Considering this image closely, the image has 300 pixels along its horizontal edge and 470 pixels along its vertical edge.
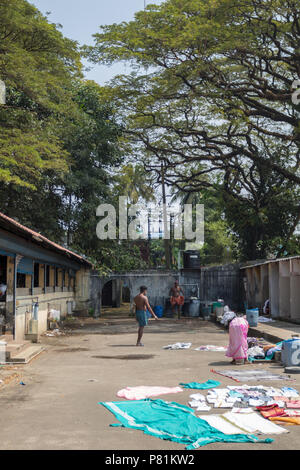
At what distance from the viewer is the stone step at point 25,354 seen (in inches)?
491

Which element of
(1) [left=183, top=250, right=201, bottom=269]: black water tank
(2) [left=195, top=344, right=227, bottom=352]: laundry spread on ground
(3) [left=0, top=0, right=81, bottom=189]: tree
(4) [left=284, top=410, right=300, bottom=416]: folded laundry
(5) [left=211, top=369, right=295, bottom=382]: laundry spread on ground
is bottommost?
(2) [left=195, top=344, right=227, bottom=352]: laundry spread on ground

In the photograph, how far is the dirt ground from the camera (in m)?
5.84

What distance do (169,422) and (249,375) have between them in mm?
4412

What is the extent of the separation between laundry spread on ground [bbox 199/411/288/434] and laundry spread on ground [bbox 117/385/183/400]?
1662mm

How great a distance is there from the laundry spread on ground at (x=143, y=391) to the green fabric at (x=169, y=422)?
0.37 meters

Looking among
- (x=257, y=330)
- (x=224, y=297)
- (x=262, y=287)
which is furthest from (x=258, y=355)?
(x=224, y=297)

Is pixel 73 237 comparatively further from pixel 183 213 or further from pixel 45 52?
pixel 183 213

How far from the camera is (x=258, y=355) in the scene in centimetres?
1306

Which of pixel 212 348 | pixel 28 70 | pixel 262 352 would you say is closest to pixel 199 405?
pixel 262 352

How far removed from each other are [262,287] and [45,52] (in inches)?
621

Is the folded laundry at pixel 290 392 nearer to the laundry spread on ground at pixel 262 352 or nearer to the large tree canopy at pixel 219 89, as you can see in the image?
the laundry spread on ground at pixel 262 352

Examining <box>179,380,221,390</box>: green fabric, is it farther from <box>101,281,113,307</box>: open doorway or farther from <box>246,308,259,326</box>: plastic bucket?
<box>101,281,113,307</box>: open doorway

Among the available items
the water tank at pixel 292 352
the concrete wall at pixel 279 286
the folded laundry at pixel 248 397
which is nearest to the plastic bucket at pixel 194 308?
the concrete wall at pixel 279 286

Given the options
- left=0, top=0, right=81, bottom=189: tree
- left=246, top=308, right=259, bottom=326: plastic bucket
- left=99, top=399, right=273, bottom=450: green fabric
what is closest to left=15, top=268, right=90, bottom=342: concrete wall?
left=0, top=0, right=81, bottom=189: tree
